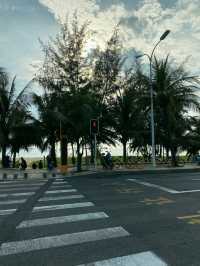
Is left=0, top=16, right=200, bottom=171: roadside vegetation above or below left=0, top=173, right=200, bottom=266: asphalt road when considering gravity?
above

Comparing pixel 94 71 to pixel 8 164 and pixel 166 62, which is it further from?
pixel 8 164

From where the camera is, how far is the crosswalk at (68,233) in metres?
5.34

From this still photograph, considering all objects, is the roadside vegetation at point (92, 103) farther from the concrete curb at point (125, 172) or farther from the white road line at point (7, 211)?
the white road line at point (7, 211)

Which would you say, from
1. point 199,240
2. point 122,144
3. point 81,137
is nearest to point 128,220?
point 199,240

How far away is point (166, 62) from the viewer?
29.2 metres

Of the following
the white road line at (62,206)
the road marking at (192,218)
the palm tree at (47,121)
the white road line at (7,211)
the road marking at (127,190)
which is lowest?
the road marking at (192,218)

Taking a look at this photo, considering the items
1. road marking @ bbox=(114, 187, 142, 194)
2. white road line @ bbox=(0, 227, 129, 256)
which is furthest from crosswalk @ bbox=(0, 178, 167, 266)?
road marking @ bbox=(114, 187, 142, 194)

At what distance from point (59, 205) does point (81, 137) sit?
1734 cm

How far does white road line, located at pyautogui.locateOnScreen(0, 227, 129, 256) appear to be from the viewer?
19.3ft

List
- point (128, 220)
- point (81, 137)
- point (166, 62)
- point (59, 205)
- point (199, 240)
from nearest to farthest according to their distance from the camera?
point (199, 240)
point (128, 220)
point (59, 205)
point (81, 137)
point (166, 62)

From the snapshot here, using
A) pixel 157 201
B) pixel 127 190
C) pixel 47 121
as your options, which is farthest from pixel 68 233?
pixel 47 121

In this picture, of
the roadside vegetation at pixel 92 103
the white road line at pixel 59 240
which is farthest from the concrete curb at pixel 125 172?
the white road line at pixel 59 240

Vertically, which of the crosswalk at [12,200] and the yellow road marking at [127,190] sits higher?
the yellow road marking at [127,190]

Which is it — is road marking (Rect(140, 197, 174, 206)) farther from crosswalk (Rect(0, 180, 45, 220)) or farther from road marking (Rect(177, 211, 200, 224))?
crosswalk (Rect(0, 180, 45, 220))
